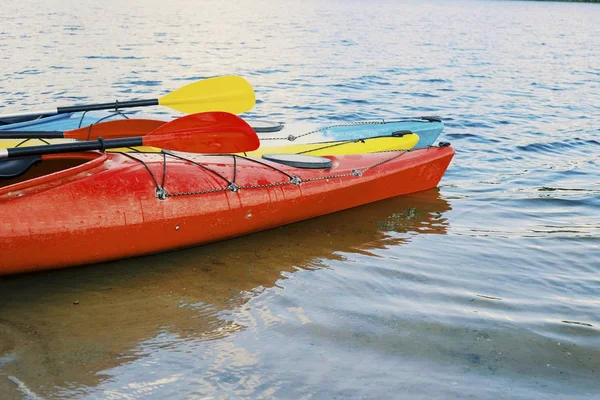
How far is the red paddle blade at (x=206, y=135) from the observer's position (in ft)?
12.4

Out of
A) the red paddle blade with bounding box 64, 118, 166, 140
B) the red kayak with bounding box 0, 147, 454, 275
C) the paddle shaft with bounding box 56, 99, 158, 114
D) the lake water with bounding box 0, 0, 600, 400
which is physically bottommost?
the lake water with bounding box 0, 0, 600, 400

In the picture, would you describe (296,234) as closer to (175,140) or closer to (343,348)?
(175,140)

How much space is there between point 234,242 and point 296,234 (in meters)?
0.45

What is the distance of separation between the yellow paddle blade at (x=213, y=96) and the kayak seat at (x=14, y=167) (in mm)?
1334

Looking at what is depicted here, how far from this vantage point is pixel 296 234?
430 centimetres

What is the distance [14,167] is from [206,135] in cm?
112

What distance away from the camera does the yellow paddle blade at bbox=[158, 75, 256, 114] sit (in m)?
4.79

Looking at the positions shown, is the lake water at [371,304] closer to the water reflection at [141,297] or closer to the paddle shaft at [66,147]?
the water reflection at [141,297]

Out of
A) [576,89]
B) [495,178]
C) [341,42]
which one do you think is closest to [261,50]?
[341,42]

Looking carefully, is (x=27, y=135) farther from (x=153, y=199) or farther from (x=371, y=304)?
(x=371, y=304)

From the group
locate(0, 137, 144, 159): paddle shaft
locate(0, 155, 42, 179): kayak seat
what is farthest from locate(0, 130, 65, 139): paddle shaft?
locate(0, 137, 144, 159): paddle shaft

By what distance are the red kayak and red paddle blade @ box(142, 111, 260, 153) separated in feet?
0.59

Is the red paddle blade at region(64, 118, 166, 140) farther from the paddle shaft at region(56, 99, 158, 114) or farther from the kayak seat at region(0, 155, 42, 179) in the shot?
the kayak seat at region(0, 155, 42, 179)

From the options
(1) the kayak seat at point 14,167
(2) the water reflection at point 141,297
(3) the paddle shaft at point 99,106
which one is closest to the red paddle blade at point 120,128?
(3) the paddle shaft at point 99,106
